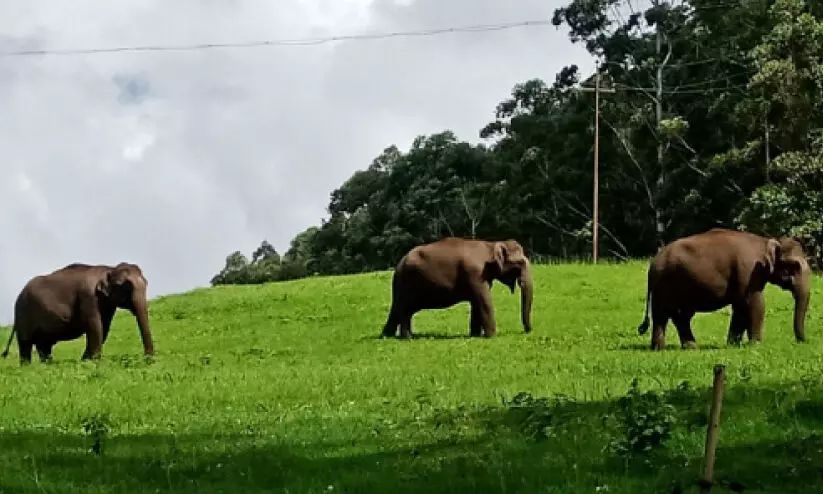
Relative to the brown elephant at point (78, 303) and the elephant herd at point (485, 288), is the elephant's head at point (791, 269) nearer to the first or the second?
the elephant herd at point (485, 288)

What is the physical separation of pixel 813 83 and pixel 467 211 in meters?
28.7

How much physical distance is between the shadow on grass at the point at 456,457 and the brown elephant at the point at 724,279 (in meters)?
9.52

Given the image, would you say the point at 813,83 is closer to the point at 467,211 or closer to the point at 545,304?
the point at 545,304

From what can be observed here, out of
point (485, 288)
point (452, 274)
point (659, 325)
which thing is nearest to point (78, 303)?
point (452, 274)

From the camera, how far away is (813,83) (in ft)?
161

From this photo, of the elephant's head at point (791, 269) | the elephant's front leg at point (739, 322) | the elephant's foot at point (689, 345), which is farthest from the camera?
the elephant's head at point (791, 269)

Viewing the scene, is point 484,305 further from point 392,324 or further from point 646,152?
point 646,152

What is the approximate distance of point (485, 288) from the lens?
2906 centimetres

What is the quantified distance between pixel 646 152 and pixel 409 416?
165 ft

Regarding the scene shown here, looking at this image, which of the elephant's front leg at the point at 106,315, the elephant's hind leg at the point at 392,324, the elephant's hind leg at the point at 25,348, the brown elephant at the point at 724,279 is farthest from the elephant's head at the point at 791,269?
the elephant's hind leg at the point at 25,348

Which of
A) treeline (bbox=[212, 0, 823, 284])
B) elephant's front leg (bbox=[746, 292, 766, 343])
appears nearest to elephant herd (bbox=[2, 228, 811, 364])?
elephant's front leg (bbox=[746, 292, 766, 343])

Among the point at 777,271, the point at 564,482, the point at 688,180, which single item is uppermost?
the point at 688,180

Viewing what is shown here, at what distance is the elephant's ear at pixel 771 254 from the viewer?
76.8 ft

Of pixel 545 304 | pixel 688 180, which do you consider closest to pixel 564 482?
pixel 545 304
